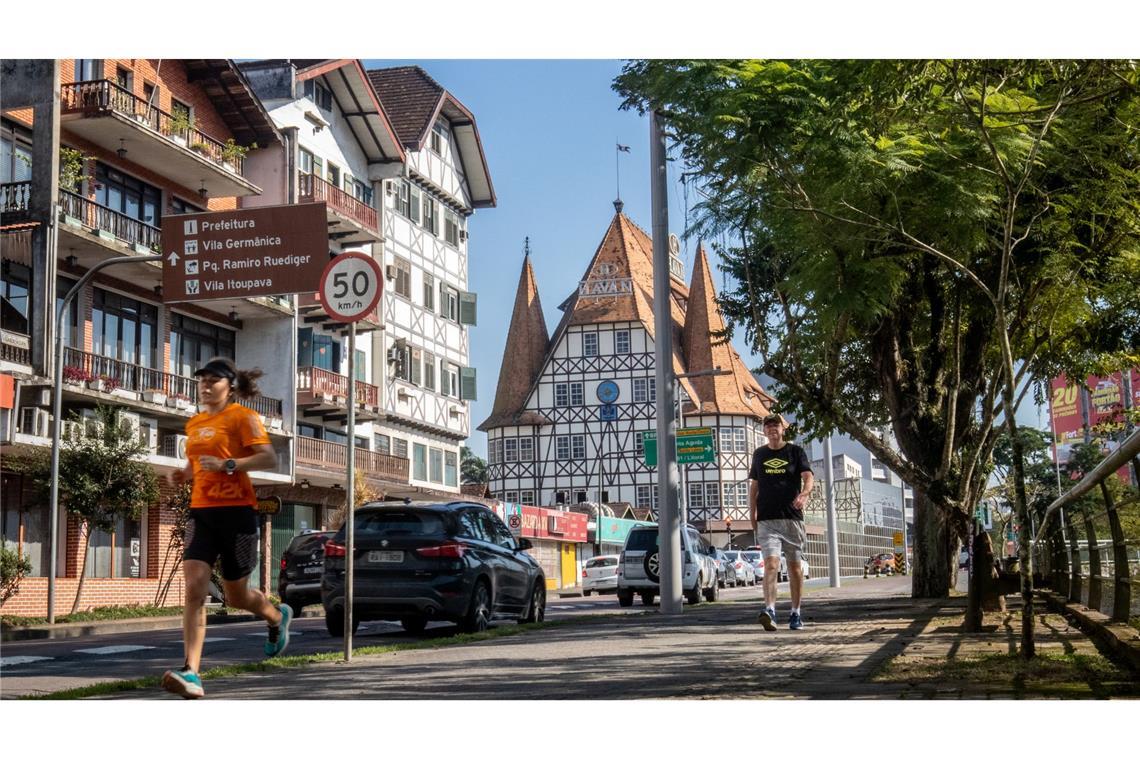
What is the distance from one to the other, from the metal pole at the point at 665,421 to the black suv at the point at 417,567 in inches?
167

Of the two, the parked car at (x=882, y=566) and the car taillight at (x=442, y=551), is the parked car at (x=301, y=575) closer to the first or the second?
the car taillight at (x=442, y=551)

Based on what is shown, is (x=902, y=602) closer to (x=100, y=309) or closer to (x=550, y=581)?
(x=100, y=309)

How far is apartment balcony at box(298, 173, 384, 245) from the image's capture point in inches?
1639

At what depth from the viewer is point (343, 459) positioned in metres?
42.8

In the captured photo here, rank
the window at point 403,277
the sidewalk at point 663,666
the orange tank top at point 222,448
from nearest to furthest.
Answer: the sidewalk at point 663,666 < the orange tank top at point 222,448 < the window at point 403,277

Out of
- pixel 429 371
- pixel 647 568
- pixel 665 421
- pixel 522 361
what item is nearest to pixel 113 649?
pixel 665 421

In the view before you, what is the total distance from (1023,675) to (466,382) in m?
49.1

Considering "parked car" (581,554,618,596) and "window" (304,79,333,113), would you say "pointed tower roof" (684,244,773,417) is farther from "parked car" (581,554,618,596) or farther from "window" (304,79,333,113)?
"window" (304,79,333,113)

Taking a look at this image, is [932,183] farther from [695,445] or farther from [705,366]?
[705,366]

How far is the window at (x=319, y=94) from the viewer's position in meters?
43.8

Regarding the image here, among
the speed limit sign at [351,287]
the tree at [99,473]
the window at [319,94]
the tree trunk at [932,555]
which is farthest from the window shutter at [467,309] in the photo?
the speed limit sign at [351,287]
